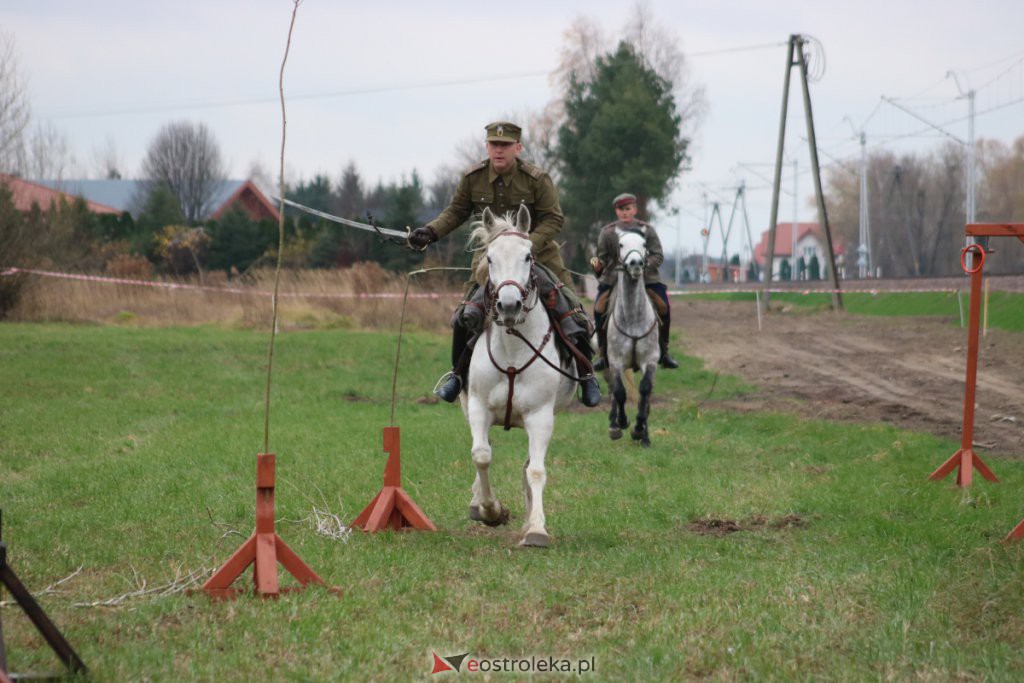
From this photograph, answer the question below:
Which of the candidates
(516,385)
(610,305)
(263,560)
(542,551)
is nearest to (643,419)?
(610,305)

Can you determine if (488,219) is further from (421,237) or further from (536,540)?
(536,540)

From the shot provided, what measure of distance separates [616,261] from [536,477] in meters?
7.21

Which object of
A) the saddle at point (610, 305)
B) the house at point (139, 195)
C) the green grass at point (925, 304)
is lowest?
the green grass at point (925, 304)

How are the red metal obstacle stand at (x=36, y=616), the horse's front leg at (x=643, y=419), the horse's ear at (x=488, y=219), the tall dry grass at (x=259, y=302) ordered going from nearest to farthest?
the red metal obstacle stand at (x=36, y=616) → the horse's ear at (x=488, y=219) → the horse's front leg at (x=643, y=419) → the tall dry grass at (x=259, y=302)

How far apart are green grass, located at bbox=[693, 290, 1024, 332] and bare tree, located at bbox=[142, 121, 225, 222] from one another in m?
53.0

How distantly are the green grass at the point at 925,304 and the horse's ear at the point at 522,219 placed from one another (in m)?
22.3

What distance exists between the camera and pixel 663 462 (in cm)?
1327

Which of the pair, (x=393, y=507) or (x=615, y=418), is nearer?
(x=393, y=507)

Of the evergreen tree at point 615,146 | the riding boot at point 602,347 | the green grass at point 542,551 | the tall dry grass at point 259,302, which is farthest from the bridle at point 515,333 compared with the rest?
the evergreen tree at point 615,146

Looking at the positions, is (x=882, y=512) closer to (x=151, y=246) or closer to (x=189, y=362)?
(x=189, y=362)

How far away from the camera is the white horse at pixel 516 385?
8906mm

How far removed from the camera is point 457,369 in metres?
9.68

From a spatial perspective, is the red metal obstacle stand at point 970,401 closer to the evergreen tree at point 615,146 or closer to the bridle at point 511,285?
the bridle at point 511,285

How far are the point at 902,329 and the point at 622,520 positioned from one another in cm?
2444
